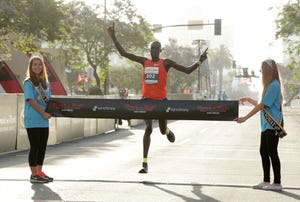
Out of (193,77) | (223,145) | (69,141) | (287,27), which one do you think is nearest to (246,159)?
(223,145)

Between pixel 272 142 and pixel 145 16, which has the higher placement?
pixel 145 16

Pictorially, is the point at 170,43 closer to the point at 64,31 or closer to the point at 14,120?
the point at 64,31

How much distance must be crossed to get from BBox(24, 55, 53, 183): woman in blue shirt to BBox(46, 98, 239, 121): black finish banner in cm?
29

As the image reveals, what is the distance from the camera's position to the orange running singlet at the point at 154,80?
941 centimetres

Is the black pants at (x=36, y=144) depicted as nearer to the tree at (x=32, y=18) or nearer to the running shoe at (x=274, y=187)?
the running shoe at (x=274, y=187)

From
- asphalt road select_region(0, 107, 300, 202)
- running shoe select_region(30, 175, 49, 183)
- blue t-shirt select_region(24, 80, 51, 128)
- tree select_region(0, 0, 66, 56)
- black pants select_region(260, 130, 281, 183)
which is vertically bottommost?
asphalt road select_region(0, 107, 300, 202)

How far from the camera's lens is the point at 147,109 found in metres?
9.22

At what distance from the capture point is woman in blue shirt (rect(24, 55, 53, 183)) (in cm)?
870

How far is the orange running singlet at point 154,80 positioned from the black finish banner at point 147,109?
200 mm

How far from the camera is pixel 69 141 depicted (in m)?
19.4

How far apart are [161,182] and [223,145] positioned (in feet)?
30.6

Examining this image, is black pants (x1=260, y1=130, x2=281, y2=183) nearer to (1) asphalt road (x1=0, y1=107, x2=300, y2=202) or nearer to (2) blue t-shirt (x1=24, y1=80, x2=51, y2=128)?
(1) asphalt road (x1=0, y1=107, x2=300, y2=202)

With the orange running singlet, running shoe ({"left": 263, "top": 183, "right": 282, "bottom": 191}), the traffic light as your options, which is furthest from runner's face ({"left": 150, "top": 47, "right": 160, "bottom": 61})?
the traffic light

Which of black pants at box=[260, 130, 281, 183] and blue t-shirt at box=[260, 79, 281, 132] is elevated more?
blue t-shirt at box=[260, 79, 281, 132]
